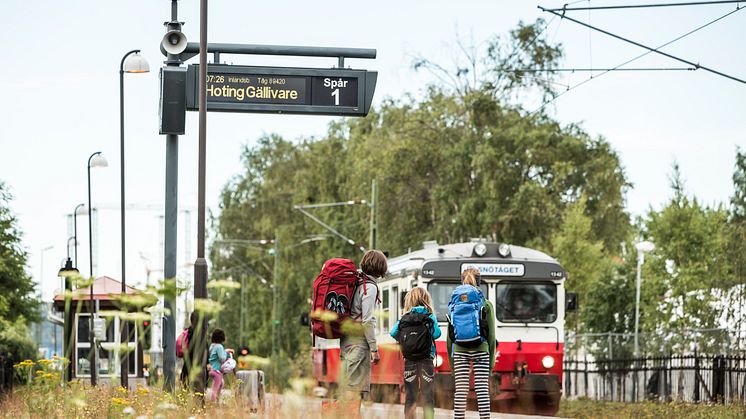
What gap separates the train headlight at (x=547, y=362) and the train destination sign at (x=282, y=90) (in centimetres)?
682

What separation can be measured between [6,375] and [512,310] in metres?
10.5

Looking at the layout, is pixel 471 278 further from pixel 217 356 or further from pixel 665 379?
pixel 665 379

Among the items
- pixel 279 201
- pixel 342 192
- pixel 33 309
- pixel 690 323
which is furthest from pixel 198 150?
pixel 279 201

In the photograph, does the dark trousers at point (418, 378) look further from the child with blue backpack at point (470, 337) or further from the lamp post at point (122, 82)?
the lamp post at point (122, 82)

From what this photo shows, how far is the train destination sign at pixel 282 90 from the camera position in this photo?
738 inches

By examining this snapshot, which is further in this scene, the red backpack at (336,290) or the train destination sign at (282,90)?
the train destination sign at (282,90)

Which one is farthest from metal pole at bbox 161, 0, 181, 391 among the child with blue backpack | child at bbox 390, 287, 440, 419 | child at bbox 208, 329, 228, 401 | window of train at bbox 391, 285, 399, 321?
window of train at bbox 391, 285, 399, 321

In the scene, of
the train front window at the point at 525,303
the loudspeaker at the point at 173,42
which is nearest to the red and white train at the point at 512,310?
the train front window at the point at 525,303

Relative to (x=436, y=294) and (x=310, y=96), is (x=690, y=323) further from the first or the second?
(x=310, y=96)

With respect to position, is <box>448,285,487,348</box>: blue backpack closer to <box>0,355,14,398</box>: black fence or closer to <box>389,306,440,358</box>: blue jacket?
<box>389,306,440,358</box>: blue jacket

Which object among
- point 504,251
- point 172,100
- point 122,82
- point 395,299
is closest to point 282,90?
point 172,100

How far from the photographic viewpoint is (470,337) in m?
14.7

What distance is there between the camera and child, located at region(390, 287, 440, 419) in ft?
45.8

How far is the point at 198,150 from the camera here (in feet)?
61.7
